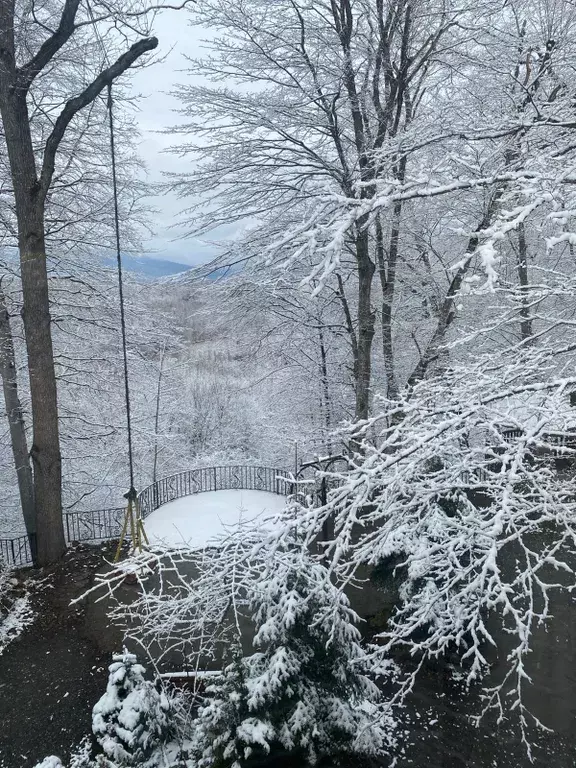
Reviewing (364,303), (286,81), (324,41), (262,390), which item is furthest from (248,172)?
(262,390)

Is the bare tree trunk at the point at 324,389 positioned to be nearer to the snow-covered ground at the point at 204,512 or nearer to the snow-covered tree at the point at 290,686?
the snow-covered ground at the point at 204,512

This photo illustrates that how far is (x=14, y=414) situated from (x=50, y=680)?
5954mm

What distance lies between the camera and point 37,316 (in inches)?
336

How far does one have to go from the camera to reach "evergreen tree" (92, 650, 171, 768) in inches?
192

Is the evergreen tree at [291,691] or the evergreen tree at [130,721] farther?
the evergreen tree at [130,721]

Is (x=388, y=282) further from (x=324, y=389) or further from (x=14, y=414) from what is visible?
(x=14, y=414)

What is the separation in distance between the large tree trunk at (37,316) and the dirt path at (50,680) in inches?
44.2

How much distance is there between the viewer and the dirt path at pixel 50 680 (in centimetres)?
576

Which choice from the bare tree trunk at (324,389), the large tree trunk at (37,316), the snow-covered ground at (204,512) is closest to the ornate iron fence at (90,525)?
the snow-covered ground at (204,512)

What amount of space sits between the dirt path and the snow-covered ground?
1.79 meters

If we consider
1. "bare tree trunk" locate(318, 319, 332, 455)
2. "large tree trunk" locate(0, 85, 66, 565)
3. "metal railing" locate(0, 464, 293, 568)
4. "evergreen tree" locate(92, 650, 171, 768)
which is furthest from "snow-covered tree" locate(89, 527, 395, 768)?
"bare tree trunk" locate(318, 319, 332, 455)

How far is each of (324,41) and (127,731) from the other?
9.29m

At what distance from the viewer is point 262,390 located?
20297 mm

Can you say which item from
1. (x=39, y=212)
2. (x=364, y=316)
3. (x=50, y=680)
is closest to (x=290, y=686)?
(x=50, y=680)
